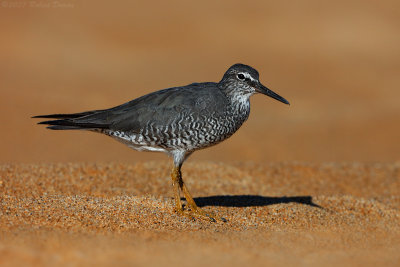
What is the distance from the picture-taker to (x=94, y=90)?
2112 cm

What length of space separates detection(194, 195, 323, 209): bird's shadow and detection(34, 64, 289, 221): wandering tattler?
37.7 inches

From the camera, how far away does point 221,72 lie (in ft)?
77.3

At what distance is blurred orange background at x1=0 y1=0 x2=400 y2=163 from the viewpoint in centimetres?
1639

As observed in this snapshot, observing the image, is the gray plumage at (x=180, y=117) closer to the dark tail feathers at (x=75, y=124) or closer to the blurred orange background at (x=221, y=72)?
the dark tail feathers at (x=75, y=124)

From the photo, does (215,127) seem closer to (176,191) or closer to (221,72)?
(176,191)

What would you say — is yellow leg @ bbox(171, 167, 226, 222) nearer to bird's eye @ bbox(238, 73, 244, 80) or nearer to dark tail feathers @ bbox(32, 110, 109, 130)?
dark tail feathers @ bbox(32, 110, 109, 130)

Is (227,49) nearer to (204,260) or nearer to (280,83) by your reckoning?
(280,83)

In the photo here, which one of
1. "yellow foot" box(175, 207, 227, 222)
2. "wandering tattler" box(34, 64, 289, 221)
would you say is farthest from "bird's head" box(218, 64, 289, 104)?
"yellow foot" box(175, 207, 227, 222)

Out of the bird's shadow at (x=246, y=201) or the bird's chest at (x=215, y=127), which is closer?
the bird's chest at (x=215, y=127)

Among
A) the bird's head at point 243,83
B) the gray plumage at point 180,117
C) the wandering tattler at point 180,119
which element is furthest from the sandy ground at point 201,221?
the bird's head at point 243,83

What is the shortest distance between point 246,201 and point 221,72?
14.4 meters

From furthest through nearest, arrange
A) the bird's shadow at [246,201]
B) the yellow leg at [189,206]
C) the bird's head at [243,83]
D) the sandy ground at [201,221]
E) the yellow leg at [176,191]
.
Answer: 1. the bird's shadow at [246,201]
2. the bird's head at [243,83]
3. the yellow leg at [176,191]
4. the yellow leg at [189,206]
5. the sandy ground at [201,221]

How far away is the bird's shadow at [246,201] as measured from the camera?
9.41 meters

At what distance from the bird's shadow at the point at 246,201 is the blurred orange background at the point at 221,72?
15.5ft
